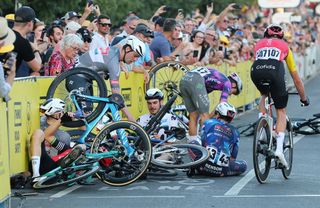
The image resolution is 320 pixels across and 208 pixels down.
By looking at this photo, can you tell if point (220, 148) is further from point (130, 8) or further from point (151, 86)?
point (130, 8)

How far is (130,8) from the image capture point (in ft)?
90.2

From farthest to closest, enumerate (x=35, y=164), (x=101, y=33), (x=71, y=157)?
(x=101, y=33)
(x=35, y=164)
(x=71, y=157)

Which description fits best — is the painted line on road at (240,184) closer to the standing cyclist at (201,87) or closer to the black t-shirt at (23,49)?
the standing cyclist at (201,87)

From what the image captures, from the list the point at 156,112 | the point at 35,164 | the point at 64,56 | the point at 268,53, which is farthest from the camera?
the point at 156,112

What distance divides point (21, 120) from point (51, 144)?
2.18 feet

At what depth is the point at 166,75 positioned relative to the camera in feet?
59.3

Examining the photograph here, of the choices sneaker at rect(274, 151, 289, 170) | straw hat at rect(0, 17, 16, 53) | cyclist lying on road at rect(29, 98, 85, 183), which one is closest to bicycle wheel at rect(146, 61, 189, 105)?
cyclist lying on road at rect(29, 98, 85, 183)

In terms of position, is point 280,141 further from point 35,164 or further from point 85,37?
point 85,37

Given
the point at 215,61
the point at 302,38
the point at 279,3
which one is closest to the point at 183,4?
the point at 279,3

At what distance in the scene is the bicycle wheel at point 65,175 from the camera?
484 inches

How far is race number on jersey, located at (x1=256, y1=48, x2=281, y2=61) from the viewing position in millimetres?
13445

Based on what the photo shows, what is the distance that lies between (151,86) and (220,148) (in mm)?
4388

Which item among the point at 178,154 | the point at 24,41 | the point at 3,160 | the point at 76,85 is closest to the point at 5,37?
the point at 3,160

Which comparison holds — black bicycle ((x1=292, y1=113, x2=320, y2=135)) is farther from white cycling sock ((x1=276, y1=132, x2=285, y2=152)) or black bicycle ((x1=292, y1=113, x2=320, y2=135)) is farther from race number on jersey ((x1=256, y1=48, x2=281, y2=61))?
white cycling sock ((x1=276, y1=132, x2=285, y2=152))
